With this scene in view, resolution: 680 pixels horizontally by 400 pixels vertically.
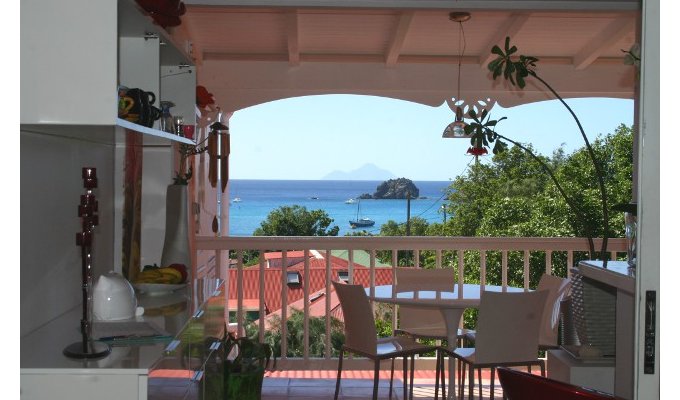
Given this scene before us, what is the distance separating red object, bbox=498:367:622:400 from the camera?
219cm

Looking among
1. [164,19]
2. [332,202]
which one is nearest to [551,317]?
[164,19]

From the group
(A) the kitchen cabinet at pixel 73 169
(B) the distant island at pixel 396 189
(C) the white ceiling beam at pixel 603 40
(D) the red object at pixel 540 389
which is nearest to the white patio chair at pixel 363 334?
(A) the kitchen cabinet at pixel 73 169

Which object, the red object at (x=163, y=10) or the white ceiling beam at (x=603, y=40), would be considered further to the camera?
the white ceiling beam at (x=603, y=40)

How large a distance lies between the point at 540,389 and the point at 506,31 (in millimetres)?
4399

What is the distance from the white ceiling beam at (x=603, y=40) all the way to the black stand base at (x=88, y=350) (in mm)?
5033

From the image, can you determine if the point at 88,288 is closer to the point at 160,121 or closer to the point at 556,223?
the point at 160,121

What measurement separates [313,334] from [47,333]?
678 centimetres

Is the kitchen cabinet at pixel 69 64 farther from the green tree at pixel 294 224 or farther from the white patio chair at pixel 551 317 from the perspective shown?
the green tree at pixel 294 224

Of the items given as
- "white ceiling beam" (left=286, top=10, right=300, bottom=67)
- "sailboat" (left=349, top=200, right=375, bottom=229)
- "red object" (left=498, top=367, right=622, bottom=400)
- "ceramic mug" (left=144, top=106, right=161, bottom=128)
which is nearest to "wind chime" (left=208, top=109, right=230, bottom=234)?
"white ceiling beam" (left=286, top=10, right=300, bottom=67)

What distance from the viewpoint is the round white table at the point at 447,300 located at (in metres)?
4.25

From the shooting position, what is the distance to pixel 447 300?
4352mm

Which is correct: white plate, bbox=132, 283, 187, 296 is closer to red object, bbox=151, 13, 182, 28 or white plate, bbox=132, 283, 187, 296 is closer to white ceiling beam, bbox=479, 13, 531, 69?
red object, bbox=151, 13, 182, 28

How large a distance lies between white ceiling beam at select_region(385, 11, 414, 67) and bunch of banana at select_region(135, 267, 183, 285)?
3130 millimetres

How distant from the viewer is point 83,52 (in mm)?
2018
